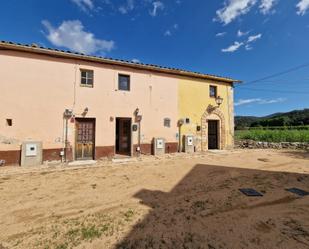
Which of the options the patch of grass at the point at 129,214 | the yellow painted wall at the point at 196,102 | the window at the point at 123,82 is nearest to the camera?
the patch of grass at the point at 129,214

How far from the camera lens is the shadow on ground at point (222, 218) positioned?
2.61 metres

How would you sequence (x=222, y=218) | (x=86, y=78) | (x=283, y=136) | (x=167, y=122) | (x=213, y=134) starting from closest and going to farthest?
(x=222, y=218) < (x=86, y=78) < (x=167, y=122) < (x=213, y=134) < (x=283, y=136)

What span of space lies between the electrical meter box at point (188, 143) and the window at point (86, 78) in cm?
654

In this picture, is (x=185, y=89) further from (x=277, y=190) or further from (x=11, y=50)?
(x=11, y=50)

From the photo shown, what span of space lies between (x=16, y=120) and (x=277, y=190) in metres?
10.0

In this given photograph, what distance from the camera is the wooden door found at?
28.3ft

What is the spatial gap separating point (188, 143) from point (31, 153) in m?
8.46

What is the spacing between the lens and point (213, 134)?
41.5 feet

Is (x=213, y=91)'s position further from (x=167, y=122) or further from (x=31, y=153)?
(x=31, y=153)

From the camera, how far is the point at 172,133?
10797 millimetres

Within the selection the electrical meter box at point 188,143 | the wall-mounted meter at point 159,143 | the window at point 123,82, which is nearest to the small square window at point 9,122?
the window at point 123,82

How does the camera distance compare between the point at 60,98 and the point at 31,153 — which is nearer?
the point at 31,153

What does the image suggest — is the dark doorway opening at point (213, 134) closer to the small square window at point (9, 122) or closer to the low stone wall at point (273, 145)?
the low stone wall at point (273, 145)

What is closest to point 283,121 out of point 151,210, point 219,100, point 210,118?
point 219,100
